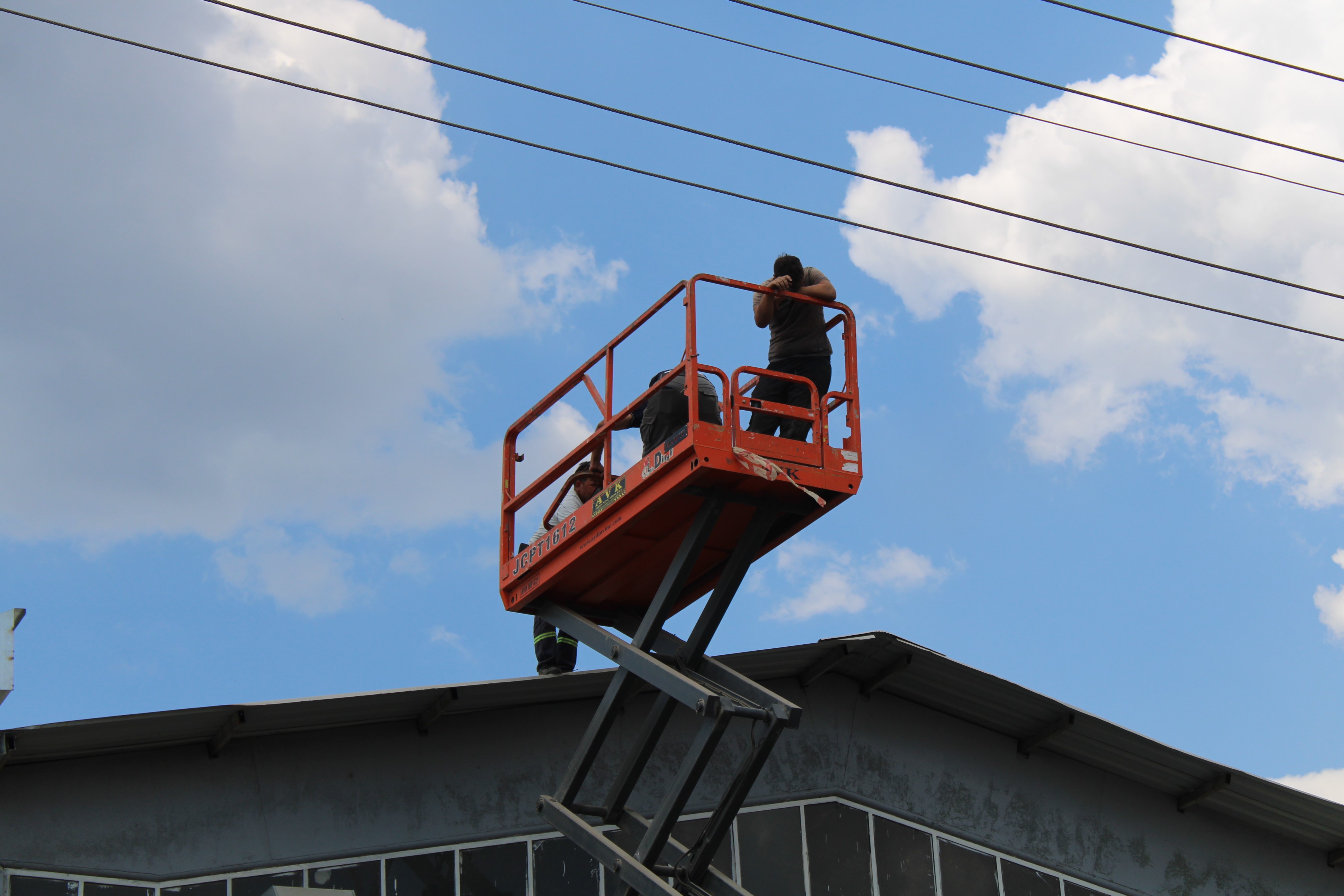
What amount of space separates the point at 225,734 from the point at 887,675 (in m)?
7.08

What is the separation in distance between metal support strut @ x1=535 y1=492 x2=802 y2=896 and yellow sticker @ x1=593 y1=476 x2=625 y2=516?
1.98ft

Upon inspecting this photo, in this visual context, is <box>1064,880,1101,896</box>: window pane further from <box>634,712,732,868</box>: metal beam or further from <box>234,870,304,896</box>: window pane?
<box>234,870,304,896</box>: window pane

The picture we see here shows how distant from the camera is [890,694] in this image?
53.7 feet

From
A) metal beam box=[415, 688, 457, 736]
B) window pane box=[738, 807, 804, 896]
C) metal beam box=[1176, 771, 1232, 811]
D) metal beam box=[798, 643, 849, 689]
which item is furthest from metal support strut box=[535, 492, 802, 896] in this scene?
metal beam box=[1176, 771, 1232, 811]

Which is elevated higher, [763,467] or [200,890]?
[763,467]

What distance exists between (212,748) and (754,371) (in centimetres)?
674

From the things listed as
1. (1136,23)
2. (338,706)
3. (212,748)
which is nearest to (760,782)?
(338,706)

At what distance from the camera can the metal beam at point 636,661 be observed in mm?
10055

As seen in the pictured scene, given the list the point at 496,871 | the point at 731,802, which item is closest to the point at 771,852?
the point at 496,871

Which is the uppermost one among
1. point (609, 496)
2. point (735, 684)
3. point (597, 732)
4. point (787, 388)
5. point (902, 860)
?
point (787, 388)

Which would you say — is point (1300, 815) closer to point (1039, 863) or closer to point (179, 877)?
point (1039, 863)

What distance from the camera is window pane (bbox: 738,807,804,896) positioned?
14.9m

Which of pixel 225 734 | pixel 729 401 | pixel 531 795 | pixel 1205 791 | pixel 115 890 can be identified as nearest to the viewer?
pixel 729 401

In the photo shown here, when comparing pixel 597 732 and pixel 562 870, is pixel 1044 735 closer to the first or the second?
pixel 562 870
